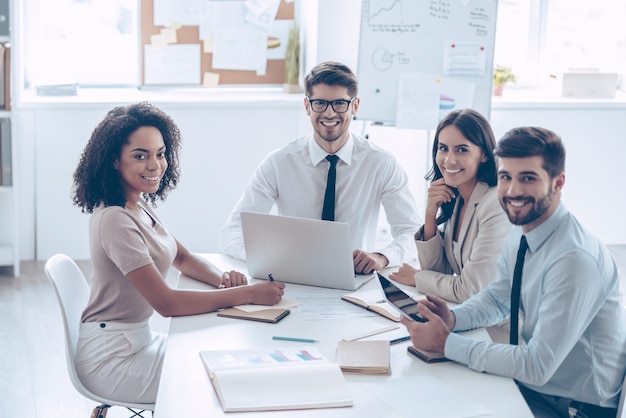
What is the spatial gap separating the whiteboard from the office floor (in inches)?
56.4

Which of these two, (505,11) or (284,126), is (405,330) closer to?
(284,126)

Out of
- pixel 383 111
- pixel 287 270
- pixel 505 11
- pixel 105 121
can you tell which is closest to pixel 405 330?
pixel 287 270

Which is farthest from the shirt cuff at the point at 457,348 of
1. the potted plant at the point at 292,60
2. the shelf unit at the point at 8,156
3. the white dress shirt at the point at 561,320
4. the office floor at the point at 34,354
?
the potted plant at the point at 292,60

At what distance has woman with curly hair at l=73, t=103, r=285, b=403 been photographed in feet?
7.43

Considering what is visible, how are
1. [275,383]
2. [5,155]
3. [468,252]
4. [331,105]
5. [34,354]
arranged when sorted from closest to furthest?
[275,383] → [468,252] → [331,105] → [34,354] → [5,155]

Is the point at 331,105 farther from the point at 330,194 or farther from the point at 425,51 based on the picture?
A: the point at 425,51

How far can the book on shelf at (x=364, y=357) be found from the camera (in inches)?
73.9

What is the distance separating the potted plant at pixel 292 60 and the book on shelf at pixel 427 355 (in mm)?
3432

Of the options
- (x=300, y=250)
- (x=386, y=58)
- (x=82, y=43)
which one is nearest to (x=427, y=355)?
(x=300, y=250)

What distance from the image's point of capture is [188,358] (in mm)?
1955

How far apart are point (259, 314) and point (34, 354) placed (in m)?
1.82

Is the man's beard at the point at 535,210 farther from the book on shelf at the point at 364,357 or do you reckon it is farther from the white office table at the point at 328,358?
the book on shelf at the point at 364,357

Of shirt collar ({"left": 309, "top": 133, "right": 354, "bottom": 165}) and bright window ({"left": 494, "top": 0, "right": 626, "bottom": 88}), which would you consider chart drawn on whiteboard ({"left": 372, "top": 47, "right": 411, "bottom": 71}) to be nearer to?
bright window ({"left": 494, "top": 0, "right": 626, "bottom": 88})

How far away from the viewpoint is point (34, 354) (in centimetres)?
365
